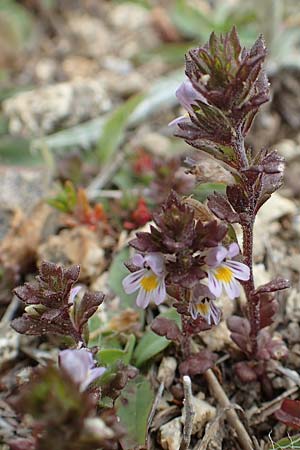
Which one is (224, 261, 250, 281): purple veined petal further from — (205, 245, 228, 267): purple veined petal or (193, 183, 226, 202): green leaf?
(193, 183, 226, 202): green leaf

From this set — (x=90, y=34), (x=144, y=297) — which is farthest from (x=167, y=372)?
(x=90, y=34)

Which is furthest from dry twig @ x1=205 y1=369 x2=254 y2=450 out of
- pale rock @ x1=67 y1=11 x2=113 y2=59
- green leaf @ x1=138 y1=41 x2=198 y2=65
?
pale rock @ x1=67 y1=11 x2=113 y2=59

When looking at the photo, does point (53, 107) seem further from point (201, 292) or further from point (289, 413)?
point (289, 413)

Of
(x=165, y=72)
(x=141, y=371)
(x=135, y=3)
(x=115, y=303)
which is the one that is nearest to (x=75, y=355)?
(x=141, y=371)

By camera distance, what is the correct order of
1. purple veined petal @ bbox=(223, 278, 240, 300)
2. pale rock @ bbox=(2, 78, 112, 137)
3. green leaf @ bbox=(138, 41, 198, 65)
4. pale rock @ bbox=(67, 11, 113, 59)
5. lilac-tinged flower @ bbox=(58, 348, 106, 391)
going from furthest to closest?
1. pale rock @ bbox=(67, 11, 113, 59)
2. green leaf @ bbox=(138, 41, 198, 65)
3. pale rock @ bbox=(2, 78, 112, 137)
4. purple veined petal @ bbox=(223, 278, 240, 300)
5. lilac-tinged flower @ bbox=(58, 348, 106, 391)

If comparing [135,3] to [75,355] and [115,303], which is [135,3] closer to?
[115,303]

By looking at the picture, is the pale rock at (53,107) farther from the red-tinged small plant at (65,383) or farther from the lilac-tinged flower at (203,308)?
the lilac-tinged flower at (203,308)

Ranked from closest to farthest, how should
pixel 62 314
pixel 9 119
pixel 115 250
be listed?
pixel 62 314, pixel 115 250, pixel 9 119
